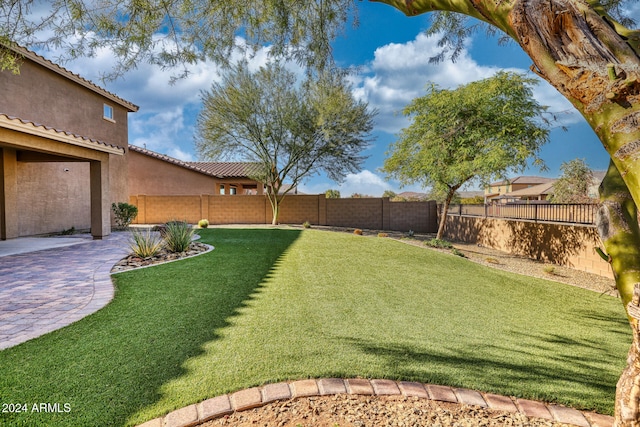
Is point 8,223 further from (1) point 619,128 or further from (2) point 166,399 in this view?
(1) point 619,128

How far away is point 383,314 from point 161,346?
294cm

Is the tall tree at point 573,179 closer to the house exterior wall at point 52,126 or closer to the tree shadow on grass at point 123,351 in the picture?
the tree shadow on grass at point 123,351

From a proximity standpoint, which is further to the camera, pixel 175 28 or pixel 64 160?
pixel 64 160

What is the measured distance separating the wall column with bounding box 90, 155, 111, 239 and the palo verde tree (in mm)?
6687

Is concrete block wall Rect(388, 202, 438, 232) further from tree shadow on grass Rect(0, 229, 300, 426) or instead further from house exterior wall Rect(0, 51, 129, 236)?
tree shadow on grass Rect(0, 229, 300, 426)

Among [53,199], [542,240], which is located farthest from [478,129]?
[53,199]

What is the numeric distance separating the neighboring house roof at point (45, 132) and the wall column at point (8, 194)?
2.95 m

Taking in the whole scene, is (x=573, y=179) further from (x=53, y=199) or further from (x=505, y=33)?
(x=53, y=199)

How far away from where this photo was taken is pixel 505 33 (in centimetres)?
281

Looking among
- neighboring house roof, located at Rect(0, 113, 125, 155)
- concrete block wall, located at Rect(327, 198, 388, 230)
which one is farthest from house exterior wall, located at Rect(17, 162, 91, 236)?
concrete block wall, located at Rect(327, 198, 388, 230)

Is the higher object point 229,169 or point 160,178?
point 229,169

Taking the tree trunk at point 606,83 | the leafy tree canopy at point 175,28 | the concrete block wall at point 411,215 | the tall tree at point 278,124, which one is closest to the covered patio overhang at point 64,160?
the leafy tree canopy at point 175,28

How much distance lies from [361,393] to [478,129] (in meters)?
12.6

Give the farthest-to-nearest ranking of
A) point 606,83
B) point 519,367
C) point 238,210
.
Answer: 1. point 238,210
2. point 519,367
3. point 606,83
